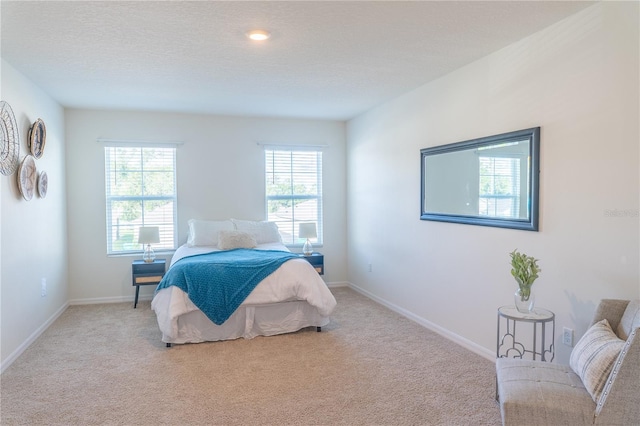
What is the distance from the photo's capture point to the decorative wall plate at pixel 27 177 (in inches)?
146

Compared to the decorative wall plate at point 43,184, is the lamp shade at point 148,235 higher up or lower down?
lower down

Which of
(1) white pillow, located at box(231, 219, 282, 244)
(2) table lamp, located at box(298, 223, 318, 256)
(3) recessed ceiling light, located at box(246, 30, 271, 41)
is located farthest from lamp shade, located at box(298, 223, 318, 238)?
(3) recessed ceiling light, located at box(246, 30, 271, 41)

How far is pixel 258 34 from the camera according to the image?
9.57 feet

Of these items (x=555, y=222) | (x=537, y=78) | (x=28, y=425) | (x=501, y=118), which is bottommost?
(x=28, y=425)

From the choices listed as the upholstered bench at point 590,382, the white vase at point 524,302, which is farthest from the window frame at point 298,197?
the upholstered bench at point 590,382

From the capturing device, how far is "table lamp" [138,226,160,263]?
Answer: 5.30 m

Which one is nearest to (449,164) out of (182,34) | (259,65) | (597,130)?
(597,130)

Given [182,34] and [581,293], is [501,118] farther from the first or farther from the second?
[182,34]

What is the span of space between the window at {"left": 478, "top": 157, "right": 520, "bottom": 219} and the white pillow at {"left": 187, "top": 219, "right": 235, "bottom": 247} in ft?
10.5

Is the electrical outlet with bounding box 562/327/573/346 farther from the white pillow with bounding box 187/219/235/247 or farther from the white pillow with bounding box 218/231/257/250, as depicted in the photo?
the white pillow with bounding box 187/219/235/247

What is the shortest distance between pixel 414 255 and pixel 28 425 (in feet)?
11.3

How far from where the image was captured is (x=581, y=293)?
2742 millimetres

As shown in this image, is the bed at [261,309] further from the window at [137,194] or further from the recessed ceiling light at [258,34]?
the recessed ceiling light at [258,34]

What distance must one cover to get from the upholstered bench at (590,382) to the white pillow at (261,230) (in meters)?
3.73
